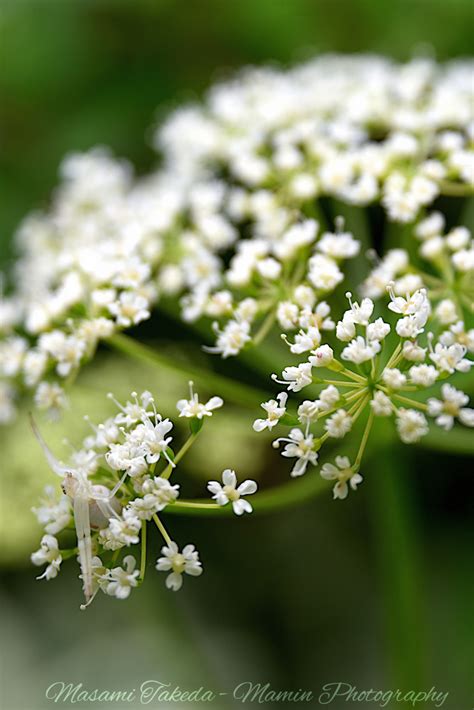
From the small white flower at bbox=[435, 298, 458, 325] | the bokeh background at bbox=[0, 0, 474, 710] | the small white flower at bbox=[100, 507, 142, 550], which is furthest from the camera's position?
the bokeh background at bbox=[0, 0, 474, 710]

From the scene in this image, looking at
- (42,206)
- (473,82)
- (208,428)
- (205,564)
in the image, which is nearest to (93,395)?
(208,428)

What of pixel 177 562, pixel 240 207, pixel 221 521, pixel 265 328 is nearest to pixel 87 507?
pixel 177 562

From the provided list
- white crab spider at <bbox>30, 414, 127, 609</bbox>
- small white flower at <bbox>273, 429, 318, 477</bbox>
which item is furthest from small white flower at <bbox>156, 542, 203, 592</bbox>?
small white flower at <bbox>273, 429, 318, 477</bbox>

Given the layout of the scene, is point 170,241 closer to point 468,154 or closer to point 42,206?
point 468,154

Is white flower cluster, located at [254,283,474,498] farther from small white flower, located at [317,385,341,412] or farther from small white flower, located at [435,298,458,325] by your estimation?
small white flower, located at [435,298,458,325]

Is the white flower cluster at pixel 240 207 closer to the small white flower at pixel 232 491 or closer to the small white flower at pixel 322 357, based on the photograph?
the small white flower at pixel 322 357

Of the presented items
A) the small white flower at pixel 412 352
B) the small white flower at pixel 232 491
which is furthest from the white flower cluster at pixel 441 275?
the small white flower at pixel 232 491

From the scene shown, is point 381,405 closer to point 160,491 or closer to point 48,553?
point 160,491
